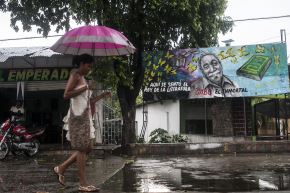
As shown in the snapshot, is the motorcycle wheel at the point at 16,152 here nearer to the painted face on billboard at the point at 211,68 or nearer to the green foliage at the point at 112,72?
the green foliage at the point at 112,72

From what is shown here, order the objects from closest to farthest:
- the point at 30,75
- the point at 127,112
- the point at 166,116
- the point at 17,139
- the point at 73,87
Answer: the point at 73,87
the point at 17,139
the point at 127,112
the point at 30,75
the point at 166,116

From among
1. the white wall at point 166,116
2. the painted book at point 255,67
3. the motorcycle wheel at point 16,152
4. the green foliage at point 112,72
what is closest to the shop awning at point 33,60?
the green foliage at point 112,72

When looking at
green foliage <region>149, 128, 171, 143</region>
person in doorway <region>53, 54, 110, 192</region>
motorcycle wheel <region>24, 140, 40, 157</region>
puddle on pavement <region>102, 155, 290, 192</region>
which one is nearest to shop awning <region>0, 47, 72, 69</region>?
motorcycle wheel <region>24, 140, 40, 157</region>

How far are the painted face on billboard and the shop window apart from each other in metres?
3.87

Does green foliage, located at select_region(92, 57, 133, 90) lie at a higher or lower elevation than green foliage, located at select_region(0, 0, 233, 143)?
lower

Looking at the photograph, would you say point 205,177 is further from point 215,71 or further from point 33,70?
point 33,70

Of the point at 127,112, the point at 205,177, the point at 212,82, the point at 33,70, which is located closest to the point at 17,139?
the point at 127,112

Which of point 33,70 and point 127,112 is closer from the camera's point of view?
point 127,112

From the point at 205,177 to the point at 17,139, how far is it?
6987 mm

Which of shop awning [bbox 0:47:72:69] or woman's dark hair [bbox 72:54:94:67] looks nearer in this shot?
woman's dark hair [bbox 72:54:94:67]

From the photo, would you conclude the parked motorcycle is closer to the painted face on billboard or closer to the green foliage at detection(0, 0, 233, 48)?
the green foliage at detection(0, 0, 233, 48)

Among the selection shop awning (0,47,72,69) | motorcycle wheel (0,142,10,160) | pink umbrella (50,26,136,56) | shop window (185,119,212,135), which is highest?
shop awning (0,47,72,69)

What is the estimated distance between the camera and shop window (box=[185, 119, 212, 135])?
16036mm

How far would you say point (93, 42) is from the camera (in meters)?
5.71
